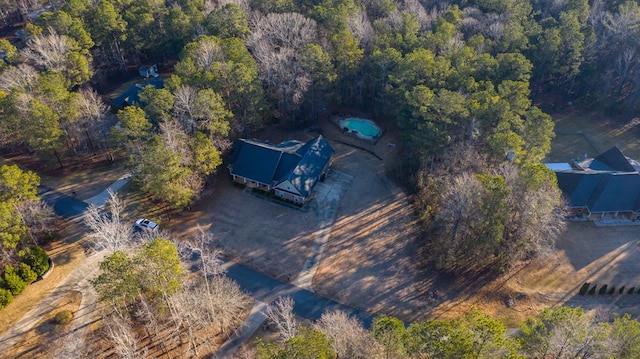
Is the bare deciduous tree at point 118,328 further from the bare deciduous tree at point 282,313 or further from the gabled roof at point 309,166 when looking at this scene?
the gabled roof at point 309,166

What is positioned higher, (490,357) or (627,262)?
(490,357)

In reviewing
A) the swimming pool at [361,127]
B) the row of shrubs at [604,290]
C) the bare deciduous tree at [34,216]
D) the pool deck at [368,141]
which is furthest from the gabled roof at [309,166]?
the row of shrubs at [604,290]

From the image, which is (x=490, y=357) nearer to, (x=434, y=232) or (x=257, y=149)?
(x=434, y=232)

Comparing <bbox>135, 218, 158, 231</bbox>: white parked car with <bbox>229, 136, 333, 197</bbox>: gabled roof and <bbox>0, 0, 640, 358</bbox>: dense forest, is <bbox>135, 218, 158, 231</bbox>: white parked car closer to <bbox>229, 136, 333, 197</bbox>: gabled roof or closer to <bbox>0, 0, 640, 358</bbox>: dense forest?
<bbox>0, 0, 640, 358</bbox>: dense forest

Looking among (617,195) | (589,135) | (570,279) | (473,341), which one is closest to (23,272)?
(473,341)

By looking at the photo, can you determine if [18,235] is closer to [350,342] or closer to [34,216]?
[34,216]

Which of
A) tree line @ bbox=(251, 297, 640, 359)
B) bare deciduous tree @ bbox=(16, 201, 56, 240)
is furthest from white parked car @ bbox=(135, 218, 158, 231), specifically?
tree line @ bbox=(251, 297, 640, 359)

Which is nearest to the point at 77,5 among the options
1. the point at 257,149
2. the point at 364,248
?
the point at 257,149
